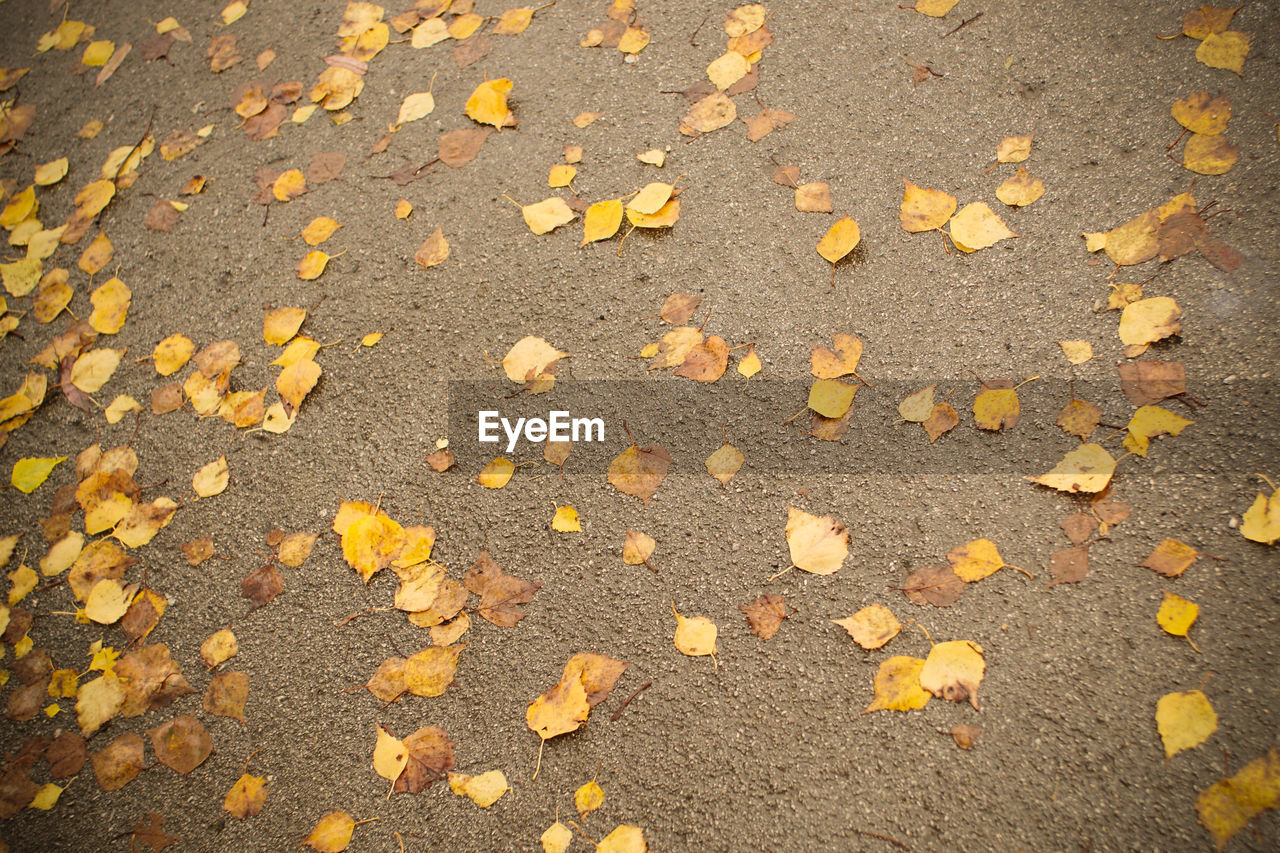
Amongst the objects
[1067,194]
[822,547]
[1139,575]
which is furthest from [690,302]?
[1139,575]

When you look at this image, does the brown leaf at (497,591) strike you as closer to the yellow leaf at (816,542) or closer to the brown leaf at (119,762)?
the yellow leaf at (816,542)

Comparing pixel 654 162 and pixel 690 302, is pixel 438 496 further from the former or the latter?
pixel 654 162

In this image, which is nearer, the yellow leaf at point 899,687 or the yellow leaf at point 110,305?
the yellow leaf at point 899,687

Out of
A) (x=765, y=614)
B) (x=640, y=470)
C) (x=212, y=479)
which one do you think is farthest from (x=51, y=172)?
(x=765, y=614)

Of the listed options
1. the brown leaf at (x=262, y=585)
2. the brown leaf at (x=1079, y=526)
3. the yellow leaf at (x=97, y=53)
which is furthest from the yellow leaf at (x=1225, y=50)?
the yellow leaf at (x=97, y=53)

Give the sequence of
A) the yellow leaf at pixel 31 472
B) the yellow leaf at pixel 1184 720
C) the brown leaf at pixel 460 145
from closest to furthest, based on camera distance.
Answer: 1. the yellow leaf at pixel 1184 720
2. the yellow leaf at pixel 31 472
3. the brown leaf at pixel 460 145

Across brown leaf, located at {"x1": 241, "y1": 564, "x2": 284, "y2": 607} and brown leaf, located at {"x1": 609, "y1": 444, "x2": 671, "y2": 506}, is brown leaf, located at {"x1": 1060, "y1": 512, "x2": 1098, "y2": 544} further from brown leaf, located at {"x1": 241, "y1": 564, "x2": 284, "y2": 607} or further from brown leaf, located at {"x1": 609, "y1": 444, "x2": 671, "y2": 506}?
brown leaf, located at {"x1": 241, "y1": 564, "x2": 284, "y2": 607}
